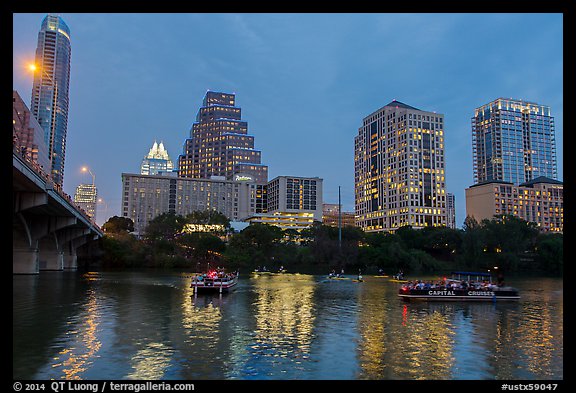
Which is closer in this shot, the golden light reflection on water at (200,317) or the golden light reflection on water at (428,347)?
the golden light reflection on water at (428,347)

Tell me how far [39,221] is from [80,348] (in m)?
64.0

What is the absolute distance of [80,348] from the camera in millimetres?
22328

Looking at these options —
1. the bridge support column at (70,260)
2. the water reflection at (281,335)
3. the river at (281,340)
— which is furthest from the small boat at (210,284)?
the bridge support column at (70,260)

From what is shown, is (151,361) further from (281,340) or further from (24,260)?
(24,260)

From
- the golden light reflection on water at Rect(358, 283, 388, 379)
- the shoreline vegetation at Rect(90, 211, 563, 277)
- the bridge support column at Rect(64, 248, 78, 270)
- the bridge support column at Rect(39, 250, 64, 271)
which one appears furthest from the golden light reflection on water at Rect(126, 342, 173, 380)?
the shoreline vegetation at Rect(90, 211, 563, 277)

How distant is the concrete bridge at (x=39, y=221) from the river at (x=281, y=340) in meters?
14.1

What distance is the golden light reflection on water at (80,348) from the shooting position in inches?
723

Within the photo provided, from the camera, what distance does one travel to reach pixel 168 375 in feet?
57.2

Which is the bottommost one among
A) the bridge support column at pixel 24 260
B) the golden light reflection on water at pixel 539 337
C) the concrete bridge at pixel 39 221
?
the golden light reflection on water at pixel 539 337

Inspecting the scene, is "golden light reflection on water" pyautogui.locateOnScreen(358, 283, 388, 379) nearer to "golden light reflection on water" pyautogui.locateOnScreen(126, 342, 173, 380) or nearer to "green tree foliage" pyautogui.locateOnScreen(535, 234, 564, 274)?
"golden light reflection on water" pyautogui.locateOnScreen(126, 342, 173, 380)

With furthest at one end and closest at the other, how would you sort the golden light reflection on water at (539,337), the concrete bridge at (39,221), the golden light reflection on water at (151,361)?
the concrete bridge at (39,221) → the golden light reflection on water at (539,337) → the golden light reflection on water at (151,361)

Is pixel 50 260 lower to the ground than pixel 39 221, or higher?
lower

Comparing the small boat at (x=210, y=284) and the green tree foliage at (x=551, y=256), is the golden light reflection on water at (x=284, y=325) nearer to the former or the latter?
the small boat at (x=210, y=284)

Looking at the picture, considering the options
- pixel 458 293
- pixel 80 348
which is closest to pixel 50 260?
pixel 80 348
